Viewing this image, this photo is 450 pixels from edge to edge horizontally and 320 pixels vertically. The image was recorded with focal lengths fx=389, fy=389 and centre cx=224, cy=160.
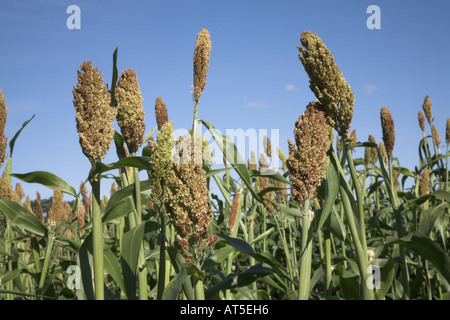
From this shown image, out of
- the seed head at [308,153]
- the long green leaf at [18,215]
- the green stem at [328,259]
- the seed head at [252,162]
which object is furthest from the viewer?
the seed head at [252,162]

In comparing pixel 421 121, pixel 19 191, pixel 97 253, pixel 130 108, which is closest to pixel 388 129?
pixel 130 108

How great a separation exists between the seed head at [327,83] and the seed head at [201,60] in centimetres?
47

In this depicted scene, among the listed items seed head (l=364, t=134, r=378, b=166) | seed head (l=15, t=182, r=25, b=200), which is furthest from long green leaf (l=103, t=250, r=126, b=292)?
seed head (l=15, t=182, r=25, b=200)

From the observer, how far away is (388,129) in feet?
11.8

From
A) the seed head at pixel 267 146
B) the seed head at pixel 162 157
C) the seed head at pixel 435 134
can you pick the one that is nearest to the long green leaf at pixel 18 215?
the seed head at pixel 162 157

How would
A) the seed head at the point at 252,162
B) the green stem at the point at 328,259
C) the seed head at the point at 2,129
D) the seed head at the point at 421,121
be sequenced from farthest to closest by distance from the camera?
the seed head at the point at 421,121 < the seed head at the point at 252,162 < the seed head at the point at 2,129 < the green stem at the point at 328,259

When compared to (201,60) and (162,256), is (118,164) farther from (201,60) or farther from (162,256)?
(201,60)

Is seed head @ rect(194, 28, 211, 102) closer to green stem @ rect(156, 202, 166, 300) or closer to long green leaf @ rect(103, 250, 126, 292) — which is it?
green stem @ rect(156, 202, 166, 300)

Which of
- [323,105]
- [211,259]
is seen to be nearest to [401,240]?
[323,105]

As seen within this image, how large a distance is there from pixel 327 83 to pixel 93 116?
43.5 inches

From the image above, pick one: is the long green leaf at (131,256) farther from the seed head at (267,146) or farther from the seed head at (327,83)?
the seed head at (267,146)

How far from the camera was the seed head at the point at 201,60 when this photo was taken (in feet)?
6.12

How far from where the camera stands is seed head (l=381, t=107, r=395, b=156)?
140 inches
